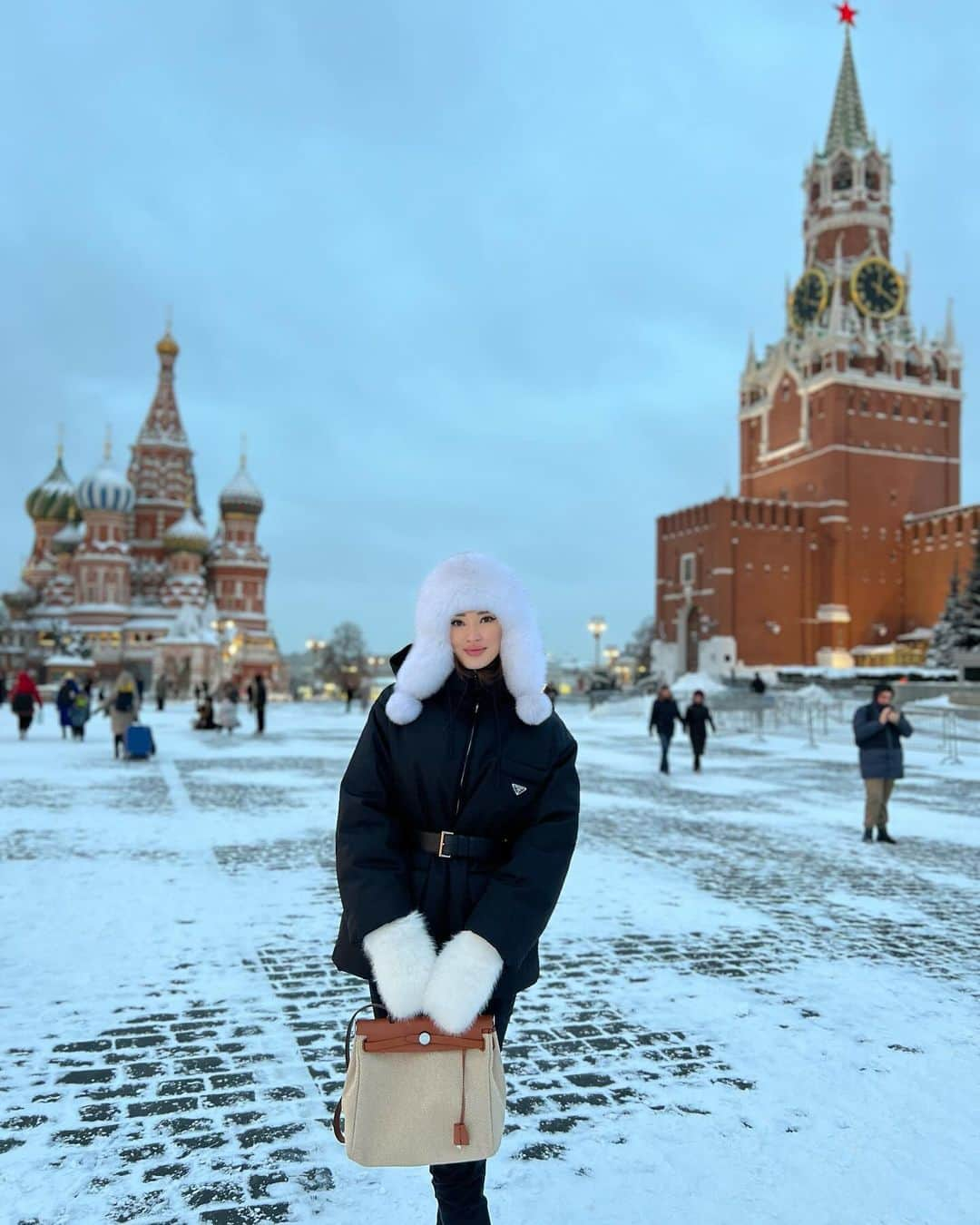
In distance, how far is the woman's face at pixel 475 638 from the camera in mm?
2408

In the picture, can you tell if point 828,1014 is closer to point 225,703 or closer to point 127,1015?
point 127,1015

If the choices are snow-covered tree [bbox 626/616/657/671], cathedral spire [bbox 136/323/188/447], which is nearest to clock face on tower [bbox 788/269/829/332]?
snow-covered tree [bbox 626/616/657/671]

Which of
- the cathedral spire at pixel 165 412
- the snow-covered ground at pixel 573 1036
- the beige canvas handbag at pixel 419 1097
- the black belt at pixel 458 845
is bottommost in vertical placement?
the snow-covered ground at pixel 573 1036

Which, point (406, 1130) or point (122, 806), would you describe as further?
point (122, 806)

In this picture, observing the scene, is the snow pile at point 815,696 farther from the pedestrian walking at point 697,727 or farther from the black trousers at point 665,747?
the black trousers at point 665,747

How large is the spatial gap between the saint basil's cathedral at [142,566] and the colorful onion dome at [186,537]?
2.9 inches

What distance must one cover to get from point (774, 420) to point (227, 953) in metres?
66.8

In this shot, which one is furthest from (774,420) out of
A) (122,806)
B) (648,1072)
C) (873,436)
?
(648,1072)

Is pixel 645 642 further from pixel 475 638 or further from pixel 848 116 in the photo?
pixel 475 638

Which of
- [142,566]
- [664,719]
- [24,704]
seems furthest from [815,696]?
[142,566]

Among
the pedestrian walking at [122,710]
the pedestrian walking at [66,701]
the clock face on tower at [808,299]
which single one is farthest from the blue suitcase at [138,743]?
the clock face on tower at [808,299]

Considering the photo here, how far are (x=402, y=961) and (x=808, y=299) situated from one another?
71904mm

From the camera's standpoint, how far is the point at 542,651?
2.47 metres

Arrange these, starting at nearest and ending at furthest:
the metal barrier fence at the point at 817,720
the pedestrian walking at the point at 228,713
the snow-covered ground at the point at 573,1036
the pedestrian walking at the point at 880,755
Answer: the snow-covered ground at the point at 573,1036
the pedestrian walking at the point at 880,755
the metal barrier fence at the point at 817,720
the pedestrian walking at the point at 228,713
